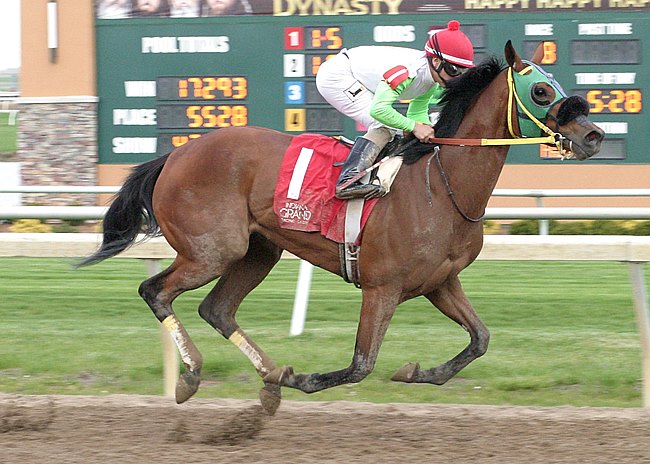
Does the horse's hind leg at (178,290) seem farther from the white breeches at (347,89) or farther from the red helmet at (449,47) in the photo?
the red helmet at (449,47)

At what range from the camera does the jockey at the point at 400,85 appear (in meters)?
4.38

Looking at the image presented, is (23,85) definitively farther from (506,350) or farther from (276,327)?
(506,350)

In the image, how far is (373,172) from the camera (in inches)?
172

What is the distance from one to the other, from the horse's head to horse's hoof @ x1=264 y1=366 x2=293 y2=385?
1310mm

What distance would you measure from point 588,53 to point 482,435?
6486 mm

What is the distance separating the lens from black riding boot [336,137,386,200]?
432 cm

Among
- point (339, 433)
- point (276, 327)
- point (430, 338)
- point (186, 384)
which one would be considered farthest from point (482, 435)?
point (276, 327)

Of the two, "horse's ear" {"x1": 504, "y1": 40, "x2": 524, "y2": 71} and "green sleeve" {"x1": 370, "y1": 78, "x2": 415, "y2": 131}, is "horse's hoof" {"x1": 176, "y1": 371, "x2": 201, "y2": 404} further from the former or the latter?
"horse's ear" {"x1": 504, "y1": 40, "x2": 524, "y2": 71}

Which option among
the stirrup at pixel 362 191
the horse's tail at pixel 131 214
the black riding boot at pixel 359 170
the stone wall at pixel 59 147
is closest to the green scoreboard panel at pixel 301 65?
the stone wall at pixel 59 147

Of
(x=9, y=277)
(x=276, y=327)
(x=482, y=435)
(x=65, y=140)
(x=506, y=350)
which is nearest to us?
(x=482, y=435)

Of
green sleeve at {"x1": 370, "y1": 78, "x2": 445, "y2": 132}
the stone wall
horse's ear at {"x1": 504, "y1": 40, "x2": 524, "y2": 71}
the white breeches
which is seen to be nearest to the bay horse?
horse's ear at {"x1": 504, "y1": 40, "x2": 524, "y2": 71}

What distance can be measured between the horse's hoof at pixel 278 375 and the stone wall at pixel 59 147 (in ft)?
22.9

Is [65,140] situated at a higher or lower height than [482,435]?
higher

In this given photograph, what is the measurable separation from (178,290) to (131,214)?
0.47 metres
